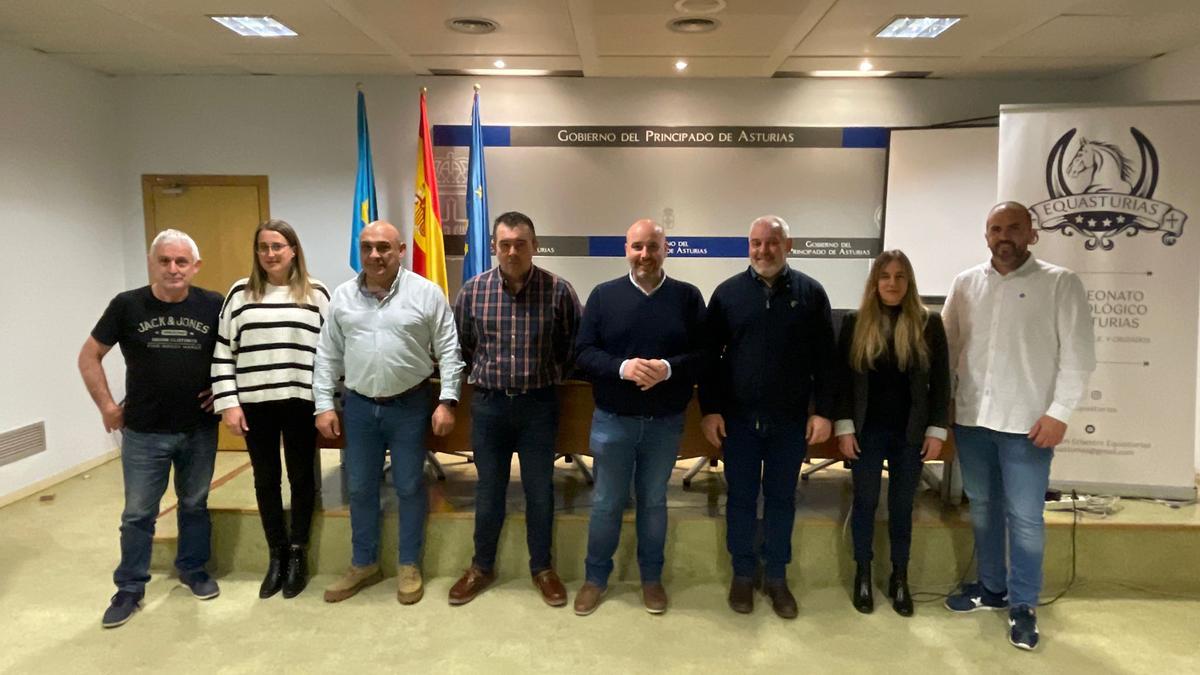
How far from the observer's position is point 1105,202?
11.4 ft

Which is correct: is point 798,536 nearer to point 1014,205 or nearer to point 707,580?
point 707,580

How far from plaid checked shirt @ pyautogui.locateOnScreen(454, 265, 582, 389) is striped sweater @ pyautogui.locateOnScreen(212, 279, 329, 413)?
2.26 ft

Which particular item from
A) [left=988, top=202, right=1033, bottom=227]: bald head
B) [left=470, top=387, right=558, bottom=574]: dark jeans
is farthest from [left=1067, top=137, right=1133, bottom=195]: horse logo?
[left=470, top=387, right=558, bottom=574]: dark jeans

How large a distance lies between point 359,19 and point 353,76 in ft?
4.73

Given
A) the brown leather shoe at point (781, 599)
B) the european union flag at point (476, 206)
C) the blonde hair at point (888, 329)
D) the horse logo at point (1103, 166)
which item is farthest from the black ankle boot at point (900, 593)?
the european union flag at point (476, 206)

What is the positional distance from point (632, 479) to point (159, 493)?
1.95m

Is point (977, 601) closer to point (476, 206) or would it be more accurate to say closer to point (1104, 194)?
point (1104, 194)

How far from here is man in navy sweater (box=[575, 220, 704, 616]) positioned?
9.02ft

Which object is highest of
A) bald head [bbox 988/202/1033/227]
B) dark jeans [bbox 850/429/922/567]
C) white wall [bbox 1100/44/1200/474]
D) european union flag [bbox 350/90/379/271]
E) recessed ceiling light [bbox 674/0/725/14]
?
recessed ceiling light [bbox 674/0/725/14]

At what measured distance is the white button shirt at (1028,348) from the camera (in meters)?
2.66

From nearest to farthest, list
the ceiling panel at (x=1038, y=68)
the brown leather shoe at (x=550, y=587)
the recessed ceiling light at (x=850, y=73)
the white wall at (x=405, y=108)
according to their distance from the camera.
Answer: the brown leather shoe at (x=550, y=587)
the ceiling panel at (x=1038, y=68)
the recessed ceiling light at (x=850, y=73)
the white wall at (x=405, y=108)

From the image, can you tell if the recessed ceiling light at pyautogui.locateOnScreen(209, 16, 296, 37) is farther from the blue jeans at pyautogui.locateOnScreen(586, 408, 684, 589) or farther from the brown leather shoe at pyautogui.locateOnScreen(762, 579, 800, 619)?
the brown leather shoe at pyautogui.locateOnScreen(762, 579, 800, 619)

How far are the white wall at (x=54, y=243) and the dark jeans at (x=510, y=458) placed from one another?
3283 mm

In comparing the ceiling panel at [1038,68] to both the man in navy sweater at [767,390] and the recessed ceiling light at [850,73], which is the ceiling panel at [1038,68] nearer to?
the recessed ceiling light at [850,73]
